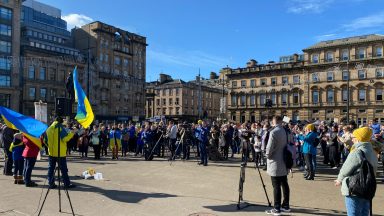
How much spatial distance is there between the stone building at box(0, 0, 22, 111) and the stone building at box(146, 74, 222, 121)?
34.6 metres

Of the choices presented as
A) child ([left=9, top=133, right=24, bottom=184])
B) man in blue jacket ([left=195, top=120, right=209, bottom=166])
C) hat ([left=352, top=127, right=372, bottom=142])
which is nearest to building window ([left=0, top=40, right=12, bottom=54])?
man in blue jacket ([left=195, top=120, right=209, bottom=166])

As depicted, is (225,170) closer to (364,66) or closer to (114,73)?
(364,66)

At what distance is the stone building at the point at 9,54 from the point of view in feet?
182

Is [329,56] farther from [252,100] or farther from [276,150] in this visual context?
[276,150]

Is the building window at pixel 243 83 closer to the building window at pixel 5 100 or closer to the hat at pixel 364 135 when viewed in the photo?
the building window at pixel 5 100

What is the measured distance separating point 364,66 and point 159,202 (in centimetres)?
6518

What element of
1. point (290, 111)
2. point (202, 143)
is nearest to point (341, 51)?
point (290, 111)

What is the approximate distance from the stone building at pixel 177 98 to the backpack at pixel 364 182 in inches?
3036

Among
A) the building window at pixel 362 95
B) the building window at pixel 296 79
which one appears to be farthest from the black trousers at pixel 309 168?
the building window at pixel 296 79

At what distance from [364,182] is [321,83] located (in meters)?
68.9

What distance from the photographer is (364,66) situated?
63.3 m

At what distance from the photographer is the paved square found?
293 inches

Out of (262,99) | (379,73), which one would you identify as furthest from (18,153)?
(262,99)

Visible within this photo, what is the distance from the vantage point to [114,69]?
76.1 m
